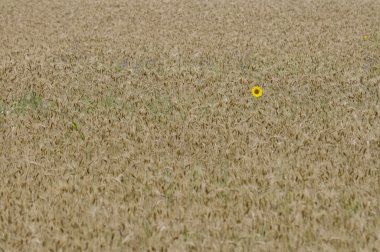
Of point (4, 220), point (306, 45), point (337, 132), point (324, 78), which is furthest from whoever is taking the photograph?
point (306, 45)

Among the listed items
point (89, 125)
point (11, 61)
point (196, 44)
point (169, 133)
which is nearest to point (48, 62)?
point (11, 61)

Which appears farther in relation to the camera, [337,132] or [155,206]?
[337,132]

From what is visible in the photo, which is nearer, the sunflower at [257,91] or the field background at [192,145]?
the field background at [192,145]

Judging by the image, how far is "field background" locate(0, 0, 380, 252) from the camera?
2942 mm

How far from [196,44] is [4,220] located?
19.3 ft

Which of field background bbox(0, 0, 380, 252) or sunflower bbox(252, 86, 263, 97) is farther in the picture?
sunflower bbox(252, 86, 263, 97)

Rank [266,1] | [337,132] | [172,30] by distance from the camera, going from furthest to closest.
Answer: [266,1], [172,30], [337,132]

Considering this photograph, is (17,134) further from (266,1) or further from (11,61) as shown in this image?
(266,1)

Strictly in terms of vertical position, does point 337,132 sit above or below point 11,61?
above

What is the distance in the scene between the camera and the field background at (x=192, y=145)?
2.94m

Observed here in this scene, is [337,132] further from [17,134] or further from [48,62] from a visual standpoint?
[48,62]

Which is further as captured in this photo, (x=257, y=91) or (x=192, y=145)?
(x=257, y=91)

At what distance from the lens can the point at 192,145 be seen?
4223mm

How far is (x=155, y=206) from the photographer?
3.23 metres
